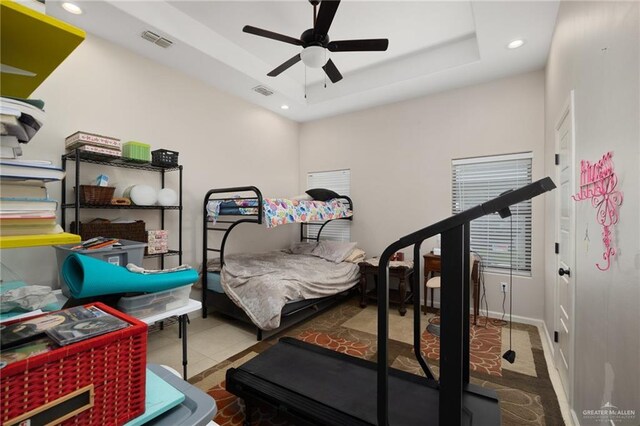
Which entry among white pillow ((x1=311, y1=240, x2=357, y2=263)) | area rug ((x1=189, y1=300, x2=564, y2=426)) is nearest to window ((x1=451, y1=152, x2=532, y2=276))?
area rug ((x1=189, y1=300, x2=564, y2=426))

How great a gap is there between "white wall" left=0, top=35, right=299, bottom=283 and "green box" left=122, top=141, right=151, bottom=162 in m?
0.34

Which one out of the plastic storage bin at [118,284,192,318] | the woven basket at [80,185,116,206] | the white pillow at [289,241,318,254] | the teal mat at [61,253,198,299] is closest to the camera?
the teal mat at [61,253,198,299]

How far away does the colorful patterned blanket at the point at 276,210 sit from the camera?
3.10 metres

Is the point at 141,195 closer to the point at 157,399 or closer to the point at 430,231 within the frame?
the point at 157,399

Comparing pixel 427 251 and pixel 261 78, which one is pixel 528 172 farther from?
pixel 261 78

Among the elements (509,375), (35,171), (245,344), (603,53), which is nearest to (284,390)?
(245,344)

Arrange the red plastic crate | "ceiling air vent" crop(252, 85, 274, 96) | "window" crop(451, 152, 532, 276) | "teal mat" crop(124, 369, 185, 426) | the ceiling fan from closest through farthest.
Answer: the red plastic crate < "teal mat" crop(124, 369, 185, 426) < the ceiling fan < "window" crop(451, 152, 532, 276) < "ceiling air vent" crop(252, 85, 274, 96)

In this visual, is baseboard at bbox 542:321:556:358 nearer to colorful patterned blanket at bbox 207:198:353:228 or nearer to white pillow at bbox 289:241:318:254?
colorful patterned blanket at bbox 207:198:353:228

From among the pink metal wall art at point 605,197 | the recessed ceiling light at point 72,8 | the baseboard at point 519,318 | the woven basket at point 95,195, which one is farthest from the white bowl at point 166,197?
the baseboard at point 519,318

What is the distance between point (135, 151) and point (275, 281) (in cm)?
185

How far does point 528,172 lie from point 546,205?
520 millimetres

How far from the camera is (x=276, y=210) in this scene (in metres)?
3.17

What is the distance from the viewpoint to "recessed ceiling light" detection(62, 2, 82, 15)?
2287 millimetres

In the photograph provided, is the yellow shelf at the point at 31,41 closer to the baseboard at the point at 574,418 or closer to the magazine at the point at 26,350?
the magazine at the point at 26,350
